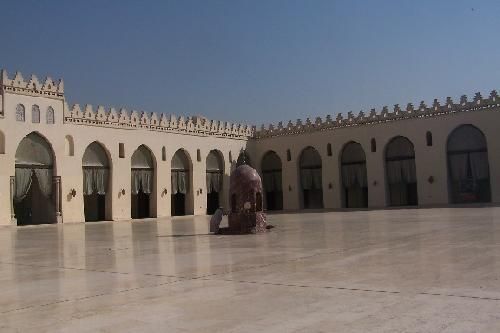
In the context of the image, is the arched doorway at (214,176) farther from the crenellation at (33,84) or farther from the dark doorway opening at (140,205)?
the crenellation at (33,84)

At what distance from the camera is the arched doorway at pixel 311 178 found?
36250mm

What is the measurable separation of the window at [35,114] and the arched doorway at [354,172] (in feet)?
60.9

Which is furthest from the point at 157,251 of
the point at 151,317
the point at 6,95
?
the point at 6,95

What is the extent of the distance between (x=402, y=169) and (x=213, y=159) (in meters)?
12.4

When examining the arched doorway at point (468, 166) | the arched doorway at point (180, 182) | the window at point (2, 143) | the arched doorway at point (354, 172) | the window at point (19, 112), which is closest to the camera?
the window at point (2, 143)

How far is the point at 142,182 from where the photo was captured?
31.9 meters

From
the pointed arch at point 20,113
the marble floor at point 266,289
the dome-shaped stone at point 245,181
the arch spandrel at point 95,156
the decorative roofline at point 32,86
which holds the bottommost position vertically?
the marble floor at point 266,289

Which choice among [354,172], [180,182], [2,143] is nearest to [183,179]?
[180,182]

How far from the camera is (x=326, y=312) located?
4367 mm

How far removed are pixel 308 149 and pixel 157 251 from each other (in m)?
27.3

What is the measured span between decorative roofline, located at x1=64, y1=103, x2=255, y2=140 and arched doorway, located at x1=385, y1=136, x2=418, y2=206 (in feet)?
34.8

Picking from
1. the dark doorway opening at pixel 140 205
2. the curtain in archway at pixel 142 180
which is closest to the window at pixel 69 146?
the curtain in archway at pixel 142 180

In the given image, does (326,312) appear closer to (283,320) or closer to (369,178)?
(283,320)

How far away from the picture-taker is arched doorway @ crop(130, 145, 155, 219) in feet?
104
